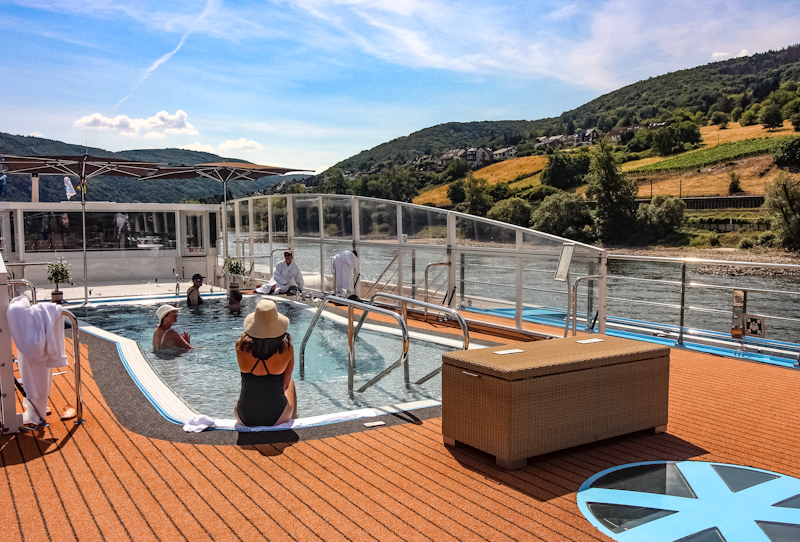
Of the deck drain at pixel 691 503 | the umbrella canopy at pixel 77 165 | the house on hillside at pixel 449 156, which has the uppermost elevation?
the house on hillside at pixel 449 156

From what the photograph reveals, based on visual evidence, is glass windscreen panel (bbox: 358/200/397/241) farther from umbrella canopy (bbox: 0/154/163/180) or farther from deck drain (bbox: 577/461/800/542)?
deck drain (bbox: 577/461/800/542)

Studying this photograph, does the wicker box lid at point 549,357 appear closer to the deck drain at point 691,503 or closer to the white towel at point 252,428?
the deck drain at point 691,503

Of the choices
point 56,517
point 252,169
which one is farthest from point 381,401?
point 252,169

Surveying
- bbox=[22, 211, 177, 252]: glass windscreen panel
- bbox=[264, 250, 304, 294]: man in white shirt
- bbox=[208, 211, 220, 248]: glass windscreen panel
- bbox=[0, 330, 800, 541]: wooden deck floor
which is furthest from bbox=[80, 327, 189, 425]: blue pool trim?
bbox=[208, 211, 220, 248]: glass windscreen panel

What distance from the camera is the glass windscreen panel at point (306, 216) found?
37.0 ft

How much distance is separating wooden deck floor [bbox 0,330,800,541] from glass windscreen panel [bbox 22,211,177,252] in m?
10.9

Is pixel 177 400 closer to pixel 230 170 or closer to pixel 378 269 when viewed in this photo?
pixel 378 269

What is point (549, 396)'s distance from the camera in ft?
10.4

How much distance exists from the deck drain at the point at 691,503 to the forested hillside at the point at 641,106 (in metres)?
101

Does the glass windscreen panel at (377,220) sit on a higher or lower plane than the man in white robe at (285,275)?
higher

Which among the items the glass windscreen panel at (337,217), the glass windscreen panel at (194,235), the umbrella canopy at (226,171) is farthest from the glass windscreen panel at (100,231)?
the glass windscreen panel at (337,217)

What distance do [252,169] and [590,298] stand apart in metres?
8.84

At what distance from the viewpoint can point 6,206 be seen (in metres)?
13.0

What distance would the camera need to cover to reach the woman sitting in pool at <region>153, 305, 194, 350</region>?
7.62 meters
